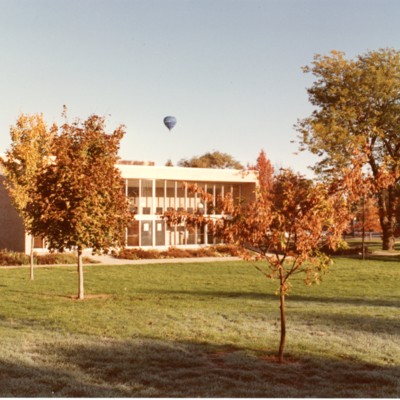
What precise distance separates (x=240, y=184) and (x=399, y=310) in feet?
114

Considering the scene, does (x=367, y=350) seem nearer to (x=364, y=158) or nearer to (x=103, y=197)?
(x=364, y=158)

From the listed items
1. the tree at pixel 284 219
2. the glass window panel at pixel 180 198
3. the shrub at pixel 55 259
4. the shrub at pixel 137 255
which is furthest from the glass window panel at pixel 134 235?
the tree at pixel 284 219

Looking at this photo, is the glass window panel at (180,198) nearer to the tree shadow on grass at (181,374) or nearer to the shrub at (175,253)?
the shrub at (175,253)

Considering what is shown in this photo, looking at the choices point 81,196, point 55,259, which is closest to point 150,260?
point 55,259

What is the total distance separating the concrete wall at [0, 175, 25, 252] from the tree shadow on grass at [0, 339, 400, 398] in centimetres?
3129

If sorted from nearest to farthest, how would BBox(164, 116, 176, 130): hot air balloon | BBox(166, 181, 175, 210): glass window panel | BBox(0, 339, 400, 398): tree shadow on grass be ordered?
BBox(0, 339, 400, 398): tree shadow on grass → BBox(166, 181, 175, 210): glass window panel → BBox(164, 116, 176, 130): hot air balloon

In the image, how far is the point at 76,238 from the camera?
57.6ft

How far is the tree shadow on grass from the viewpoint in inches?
331

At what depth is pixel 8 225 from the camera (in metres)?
41.9

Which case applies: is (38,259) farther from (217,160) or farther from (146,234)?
(217,160)

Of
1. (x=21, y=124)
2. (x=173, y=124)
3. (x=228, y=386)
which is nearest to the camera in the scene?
(x=228, y=386)

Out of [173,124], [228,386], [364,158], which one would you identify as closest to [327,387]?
[228,386]

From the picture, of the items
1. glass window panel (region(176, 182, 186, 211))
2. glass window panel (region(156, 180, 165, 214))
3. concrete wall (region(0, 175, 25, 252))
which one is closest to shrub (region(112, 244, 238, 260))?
glass window panel (region(176, 182, 186, 211))

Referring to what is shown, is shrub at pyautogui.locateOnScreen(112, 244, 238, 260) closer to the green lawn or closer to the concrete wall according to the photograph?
the concrete wall
